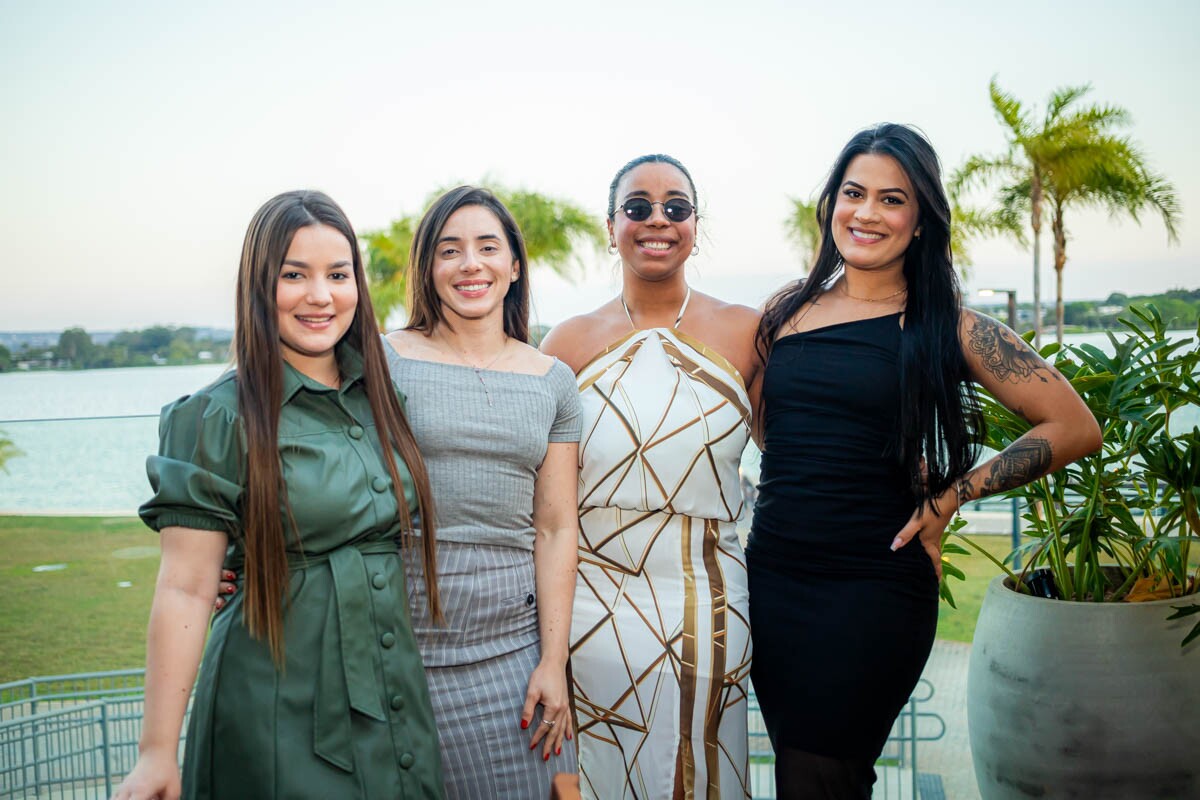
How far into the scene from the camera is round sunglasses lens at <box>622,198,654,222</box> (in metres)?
2.51

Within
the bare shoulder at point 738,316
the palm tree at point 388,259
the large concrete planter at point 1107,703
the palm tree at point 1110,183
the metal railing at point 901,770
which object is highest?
the palm tree at point 1110,183

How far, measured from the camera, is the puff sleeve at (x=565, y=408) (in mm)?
2066

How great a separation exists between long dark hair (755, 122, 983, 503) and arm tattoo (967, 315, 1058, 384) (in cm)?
5

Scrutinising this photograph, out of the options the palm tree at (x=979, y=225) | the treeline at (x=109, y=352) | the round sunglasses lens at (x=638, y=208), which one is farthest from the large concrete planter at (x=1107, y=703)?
the palm tree at (x=979, y=225)

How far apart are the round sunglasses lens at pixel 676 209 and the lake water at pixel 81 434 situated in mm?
2078

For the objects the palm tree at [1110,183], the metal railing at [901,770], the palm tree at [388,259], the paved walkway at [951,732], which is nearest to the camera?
the metal railing at [901,770]

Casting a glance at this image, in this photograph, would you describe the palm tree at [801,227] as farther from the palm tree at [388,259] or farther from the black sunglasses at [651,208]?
the black sunglasses at [651,208]

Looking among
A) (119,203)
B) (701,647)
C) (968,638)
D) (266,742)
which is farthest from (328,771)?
(119,203)

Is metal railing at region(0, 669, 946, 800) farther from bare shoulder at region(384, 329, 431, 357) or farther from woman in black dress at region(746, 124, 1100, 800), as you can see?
bare shoulder at region(384, 329, 431, 357)

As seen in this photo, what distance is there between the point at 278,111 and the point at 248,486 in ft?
77.2

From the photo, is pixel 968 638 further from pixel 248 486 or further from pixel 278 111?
pixel 278 111

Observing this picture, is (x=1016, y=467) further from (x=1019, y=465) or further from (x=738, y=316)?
(x=738, y=316)

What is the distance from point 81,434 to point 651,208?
6.19m

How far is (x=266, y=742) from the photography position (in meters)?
1.49
